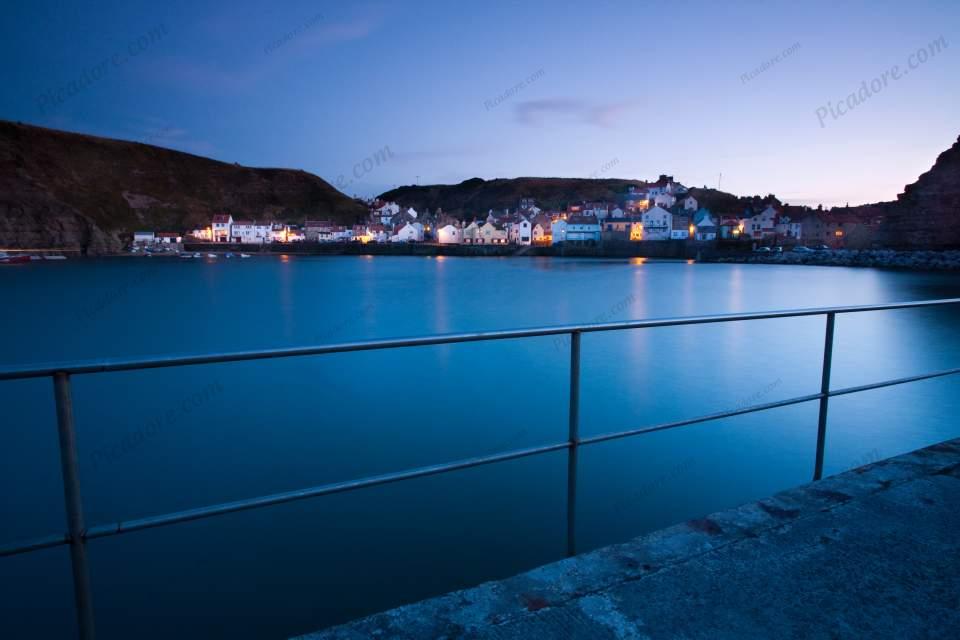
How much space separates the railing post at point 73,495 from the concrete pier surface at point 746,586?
74 centimetres

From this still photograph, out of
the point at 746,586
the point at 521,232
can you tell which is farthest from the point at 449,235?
the point at 746,586

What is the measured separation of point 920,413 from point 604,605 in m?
11.2

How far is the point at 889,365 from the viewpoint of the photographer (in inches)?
576

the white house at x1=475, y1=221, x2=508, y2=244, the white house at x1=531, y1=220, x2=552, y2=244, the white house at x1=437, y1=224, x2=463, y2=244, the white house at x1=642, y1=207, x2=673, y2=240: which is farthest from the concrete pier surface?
the white house at x1=437, y1=224, x2=463, y2=244

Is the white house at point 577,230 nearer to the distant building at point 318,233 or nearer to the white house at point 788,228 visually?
the white house at point 788,228

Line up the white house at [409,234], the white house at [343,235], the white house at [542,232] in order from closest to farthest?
the white house at [542,232] < the white house at [409,234] < the white house at [343,235]

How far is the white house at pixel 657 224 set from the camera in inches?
3430

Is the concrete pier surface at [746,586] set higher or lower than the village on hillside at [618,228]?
lower

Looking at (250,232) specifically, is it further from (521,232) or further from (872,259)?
(872,259)

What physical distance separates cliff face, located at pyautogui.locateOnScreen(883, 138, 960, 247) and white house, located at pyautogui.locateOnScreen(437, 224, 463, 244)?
2794 inches

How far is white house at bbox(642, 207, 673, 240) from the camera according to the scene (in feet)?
286

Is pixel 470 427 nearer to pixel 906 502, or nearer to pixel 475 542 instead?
pixel 475 542

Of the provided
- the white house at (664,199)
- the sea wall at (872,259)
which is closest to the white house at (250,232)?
the white house at (664,199)

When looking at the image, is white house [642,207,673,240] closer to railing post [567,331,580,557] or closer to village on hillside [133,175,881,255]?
village on hillside [133,175,881,255]
